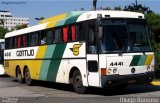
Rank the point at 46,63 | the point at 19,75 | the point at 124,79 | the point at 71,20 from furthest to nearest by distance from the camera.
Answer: the point at 19,75, the point at 46,63, the point at 71,20, the point at 124,79

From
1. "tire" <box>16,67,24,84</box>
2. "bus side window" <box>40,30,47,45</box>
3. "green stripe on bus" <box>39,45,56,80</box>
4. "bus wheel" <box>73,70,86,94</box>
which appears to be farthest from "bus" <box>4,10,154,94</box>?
"tire" <box>16,67,24,84</box>

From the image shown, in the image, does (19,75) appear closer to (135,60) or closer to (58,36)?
(58,36)

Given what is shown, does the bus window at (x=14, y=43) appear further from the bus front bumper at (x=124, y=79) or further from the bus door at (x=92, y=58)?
the bus front bumper at (x=124, y=79)

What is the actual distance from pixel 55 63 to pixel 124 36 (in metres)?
4.34

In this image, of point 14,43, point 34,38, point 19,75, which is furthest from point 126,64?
point 14,43

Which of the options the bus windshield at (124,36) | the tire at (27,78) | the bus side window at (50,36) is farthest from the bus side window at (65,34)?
the tire at (27,78)

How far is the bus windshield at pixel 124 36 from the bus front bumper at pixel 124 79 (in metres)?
0.89

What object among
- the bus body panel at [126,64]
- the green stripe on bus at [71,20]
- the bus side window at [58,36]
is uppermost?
the green stripe on bus at [71,20]

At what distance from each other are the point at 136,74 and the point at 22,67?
9.53 m

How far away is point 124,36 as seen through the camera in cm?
1534

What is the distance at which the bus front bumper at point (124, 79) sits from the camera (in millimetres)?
14773

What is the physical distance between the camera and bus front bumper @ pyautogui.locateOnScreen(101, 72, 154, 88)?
1477 cm

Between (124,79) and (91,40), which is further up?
(91,40)

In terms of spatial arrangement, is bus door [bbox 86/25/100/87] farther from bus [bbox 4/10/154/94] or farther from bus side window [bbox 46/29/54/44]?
bus side window [bbox 46/29/54/44]
